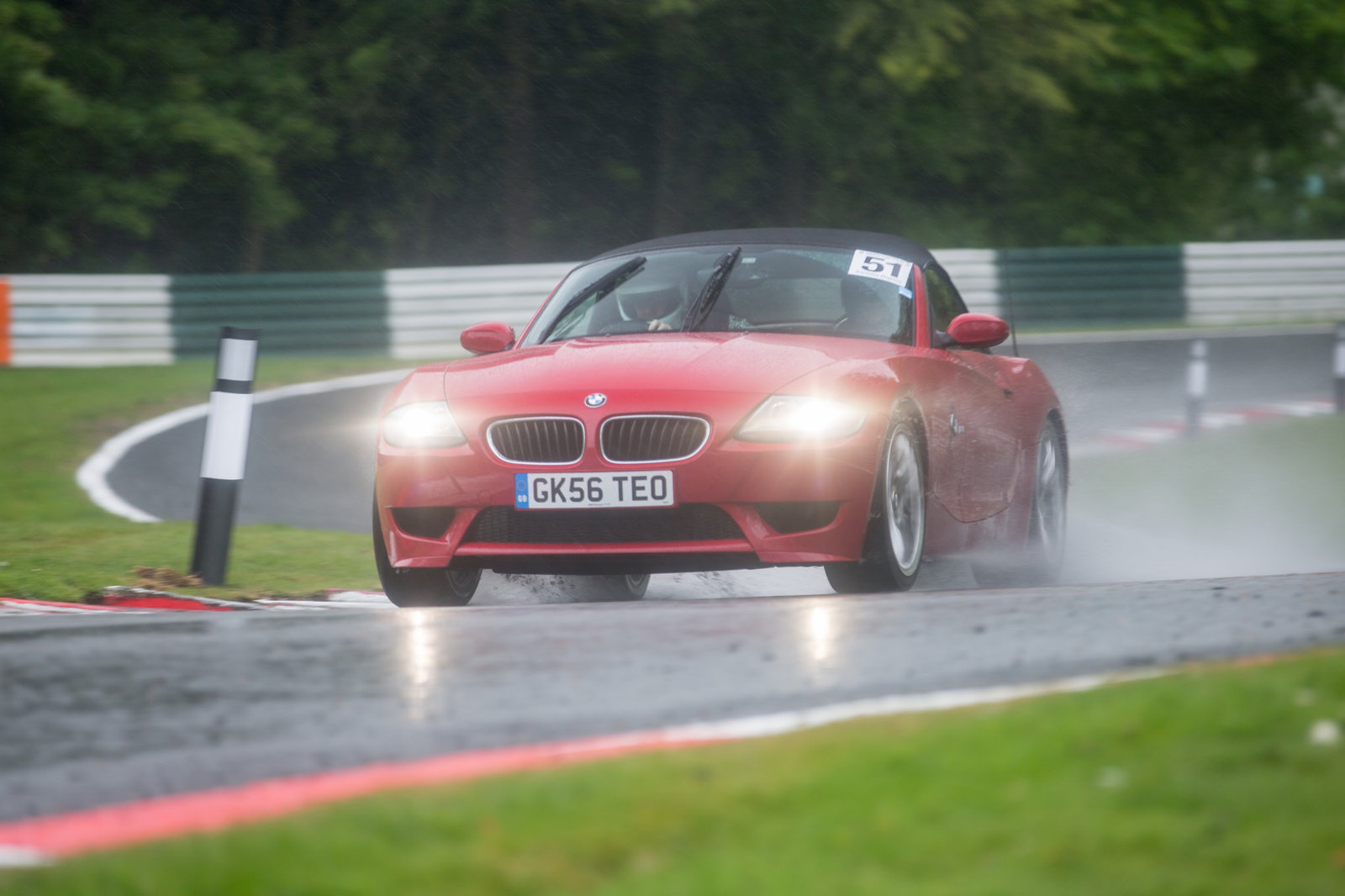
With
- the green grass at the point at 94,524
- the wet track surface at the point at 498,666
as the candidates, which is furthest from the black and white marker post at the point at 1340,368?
the wet track surface at the point at 498,666

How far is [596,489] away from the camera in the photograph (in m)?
5.88

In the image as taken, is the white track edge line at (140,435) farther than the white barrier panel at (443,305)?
No

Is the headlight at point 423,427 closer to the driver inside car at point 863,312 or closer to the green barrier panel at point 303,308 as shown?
the driver inside car at point 863,312

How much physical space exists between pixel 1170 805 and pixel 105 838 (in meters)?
1.68

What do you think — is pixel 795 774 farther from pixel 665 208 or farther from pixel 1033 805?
pixel 665 208

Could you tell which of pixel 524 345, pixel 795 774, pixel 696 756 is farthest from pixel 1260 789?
pixel 524 345

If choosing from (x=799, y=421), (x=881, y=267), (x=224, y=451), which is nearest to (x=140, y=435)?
(x=224, y=451)

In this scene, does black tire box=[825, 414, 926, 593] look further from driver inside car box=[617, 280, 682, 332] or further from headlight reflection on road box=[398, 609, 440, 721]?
headlight reflection on road box=[398, 609, 440, 721]

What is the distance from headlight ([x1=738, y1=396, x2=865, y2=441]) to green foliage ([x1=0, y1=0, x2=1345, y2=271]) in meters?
19.9

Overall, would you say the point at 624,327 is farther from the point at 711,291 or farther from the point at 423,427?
the point at 423,427

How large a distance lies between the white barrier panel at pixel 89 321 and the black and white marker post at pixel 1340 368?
40.3ft

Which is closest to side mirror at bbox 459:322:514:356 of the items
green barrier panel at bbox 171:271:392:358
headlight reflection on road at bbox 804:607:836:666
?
headlight reflection on road at bbox 804:607:836:666

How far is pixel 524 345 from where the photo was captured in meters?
7.20

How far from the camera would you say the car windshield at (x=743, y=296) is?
6.90 m
